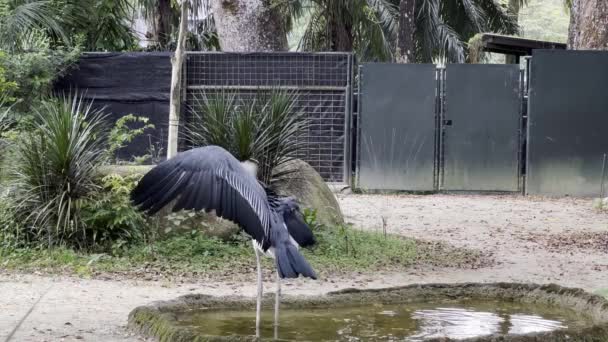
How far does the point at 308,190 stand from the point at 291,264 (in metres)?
4.57

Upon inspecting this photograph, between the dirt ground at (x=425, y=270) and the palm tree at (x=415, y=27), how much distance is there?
8.08 metres

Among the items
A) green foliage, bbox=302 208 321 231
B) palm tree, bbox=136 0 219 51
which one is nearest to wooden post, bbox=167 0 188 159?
green foliage, bbox=302 208 321 231

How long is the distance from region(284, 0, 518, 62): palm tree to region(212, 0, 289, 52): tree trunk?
19.1 feet

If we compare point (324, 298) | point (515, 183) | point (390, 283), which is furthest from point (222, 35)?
point (324, 298)

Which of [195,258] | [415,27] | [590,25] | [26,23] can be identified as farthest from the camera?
[415,27]

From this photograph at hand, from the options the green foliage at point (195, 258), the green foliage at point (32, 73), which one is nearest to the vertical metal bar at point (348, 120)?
the green foliage at point (32, 73)

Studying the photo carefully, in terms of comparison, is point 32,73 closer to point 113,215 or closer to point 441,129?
point 113,215

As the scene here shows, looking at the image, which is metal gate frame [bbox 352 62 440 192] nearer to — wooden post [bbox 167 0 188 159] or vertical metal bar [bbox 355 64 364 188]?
vertical metal bar [bbox 355 64 364 188]

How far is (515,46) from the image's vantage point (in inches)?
631

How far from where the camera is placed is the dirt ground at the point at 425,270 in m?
5.98

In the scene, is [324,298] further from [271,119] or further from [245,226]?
[271,119]

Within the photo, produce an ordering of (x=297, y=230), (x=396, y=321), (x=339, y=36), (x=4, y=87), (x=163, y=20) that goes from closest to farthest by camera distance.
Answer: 1. (x=297, y=230)
2. (x=396, y=321)
3. (x=4, y=87)
4. (x=163, y=20)
5. (x=339, y=36)

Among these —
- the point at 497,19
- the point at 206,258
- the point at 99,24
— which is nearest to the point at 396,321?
the point at 206,258

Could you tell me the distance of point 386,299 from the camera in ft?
20.7
